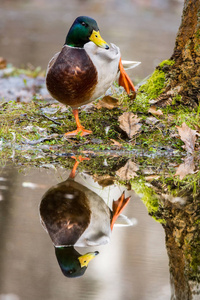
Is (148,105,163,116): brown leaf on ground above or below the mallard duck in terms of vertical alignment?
below

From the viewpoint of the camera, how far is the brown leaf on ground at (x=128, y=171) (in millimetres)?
3668

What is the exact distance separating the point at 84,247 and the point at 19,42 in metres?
8.88

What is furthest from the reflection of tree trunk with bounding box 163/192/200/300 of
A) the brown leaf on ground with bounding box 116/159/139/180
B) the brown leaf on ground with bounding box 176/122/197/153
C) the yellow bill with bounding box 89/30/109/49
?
the yellow bill with bounding box 89/30/109/49

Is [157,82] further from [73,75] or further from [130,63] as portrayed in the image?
[73,75]

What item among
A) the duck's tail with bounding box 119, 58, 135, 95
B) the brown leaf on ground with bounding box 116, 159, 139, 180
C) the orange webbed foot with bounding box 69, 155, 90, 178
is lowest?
the orange webbed foot with bounding box 69, 155, 90, 178

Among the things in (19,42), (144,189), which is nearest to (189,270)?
(144,189)

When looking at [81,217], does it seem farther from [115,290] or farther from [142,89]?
[142,89]

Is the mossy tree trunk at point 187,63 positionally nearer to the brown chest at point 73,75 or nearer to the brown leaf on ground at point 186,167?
the brown leaf on ground at point 186,167

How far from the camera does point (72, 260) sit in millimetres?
2488

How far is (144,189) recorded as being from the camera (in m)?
3.42

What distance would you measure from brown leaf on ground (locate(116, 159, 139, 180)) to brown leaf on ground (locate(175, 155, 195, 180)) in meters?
0.30

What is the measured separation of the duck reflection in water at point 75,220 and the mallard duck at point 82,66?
74 centimetres

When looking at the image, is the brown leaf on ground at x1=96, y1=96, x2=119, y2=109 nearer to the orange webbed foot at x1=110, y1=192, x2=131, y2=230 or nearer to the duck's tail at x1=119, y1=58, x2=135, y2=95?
the duck's tail at x1=119, y1=58, x2=135, y2=95

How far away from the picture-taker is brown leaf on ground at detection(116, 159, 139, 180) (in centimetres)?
367
